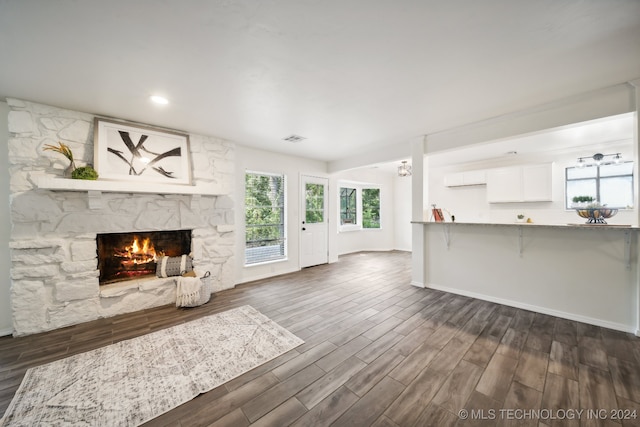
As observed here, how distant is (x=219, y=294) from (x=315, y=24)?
145 inches

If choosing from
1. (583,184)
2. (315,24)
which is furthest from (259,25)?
(583,184)

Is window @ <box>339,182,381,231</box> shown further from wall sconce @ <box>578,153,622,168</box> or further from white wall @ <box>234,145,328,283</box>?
wall sconce @ <box>578,153,622,168</box>

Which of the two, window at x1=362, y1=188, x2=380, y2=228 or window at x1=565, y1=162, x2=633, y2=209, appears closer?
window at x1=565, y1=162, x2=633, y2=209

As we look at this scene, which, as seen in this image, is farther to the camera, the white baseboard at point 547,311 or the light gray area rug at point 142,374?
the white baseboard at point 547,311

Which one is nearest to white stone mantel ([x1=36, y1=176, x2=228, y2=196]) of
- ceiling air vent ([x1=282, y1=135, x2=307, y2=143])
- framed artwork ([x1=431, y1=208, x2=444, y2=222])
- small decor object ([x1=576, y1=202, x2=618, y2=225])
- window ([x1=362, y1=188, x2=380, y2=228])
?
ceiling air vent ([x1=282, y1=135, x2=307, y2=143])

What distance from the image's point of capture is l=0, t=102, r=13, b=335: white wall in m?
2.52

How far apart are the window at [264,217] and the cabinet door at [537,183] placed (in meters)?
5.18

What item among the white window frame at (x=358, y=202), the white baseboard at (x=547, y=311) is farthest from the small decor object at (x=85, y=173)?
the white window frame at (x=358, y=202)

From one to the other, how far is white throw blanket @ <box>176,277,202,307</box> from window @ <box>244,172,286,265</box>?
1.23m

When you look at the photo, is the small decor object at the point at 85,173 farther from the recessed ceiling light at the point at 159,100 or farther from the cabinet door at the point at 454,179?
the cabinet door at the point at 454,179

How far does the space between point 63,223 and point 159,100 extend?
1865 millimetres

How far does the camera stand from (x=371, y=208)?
7574 mm

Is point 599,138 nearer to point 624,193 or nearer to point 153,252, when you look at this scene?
point 624,193

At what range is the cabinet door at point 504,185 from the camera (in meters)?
5.02
